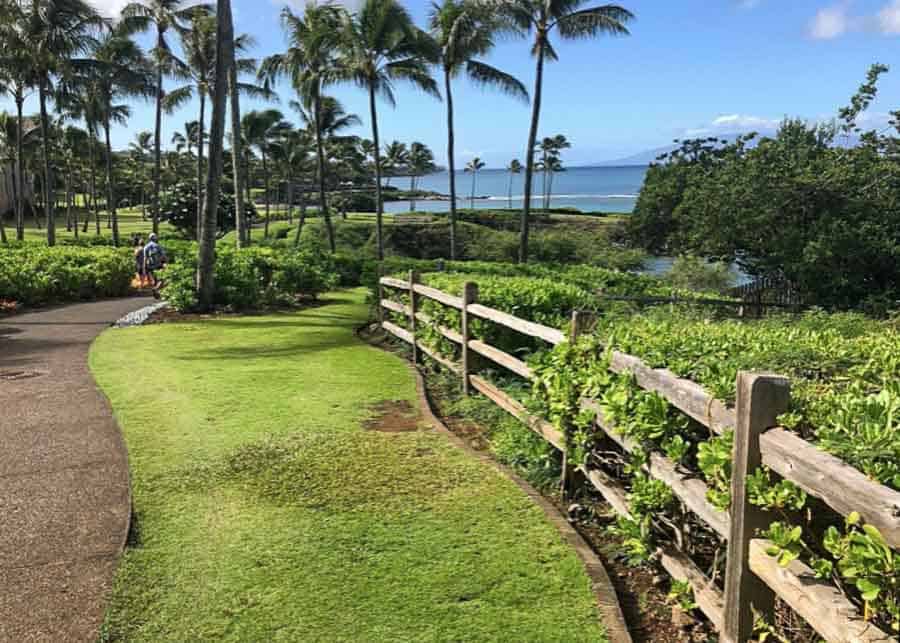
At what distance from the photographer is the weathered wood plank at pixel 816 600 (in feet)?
7.43

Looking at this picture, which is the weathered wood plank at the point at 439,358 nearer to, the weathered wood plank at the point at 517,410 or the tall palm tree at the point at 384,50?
the weathered wood plank at the point at 517,410

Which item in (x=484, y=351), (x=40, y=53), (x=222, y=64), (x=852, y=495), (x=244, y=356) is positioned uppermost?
(x=40, y=53)

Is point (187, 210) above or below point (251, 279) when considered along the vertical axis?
above

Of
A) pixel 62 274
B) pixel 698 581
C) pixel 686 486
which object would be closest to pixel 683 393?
pixel 686 486

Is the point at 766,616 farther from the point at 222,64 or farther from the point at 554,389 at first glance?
the point at 222,64

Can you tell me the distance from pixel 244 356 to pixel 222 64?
6658mm

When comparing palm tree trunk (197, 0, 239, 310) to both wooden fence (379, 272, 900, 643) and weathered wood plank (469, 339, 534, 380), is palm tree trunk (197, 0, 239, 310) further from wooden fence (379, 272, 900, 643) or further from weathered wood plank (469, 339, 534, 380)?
wooden fence (379, 272, 900, 643)

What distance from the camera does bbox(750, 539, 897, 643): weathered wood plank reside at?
227 cm

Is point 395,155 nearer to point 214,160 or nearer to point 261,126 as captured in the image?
point 261,126

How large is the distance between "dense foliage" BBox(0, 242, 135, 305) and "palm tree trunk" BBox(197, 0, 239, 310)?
13.7ft

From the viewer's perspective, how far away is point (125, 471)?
18.9ft

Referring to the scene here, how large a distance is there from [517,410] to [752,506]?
11.5 feet

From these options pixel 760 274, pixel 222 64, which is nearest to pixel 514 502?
pixel 222 64

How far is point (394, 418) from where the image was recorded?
291 inches
